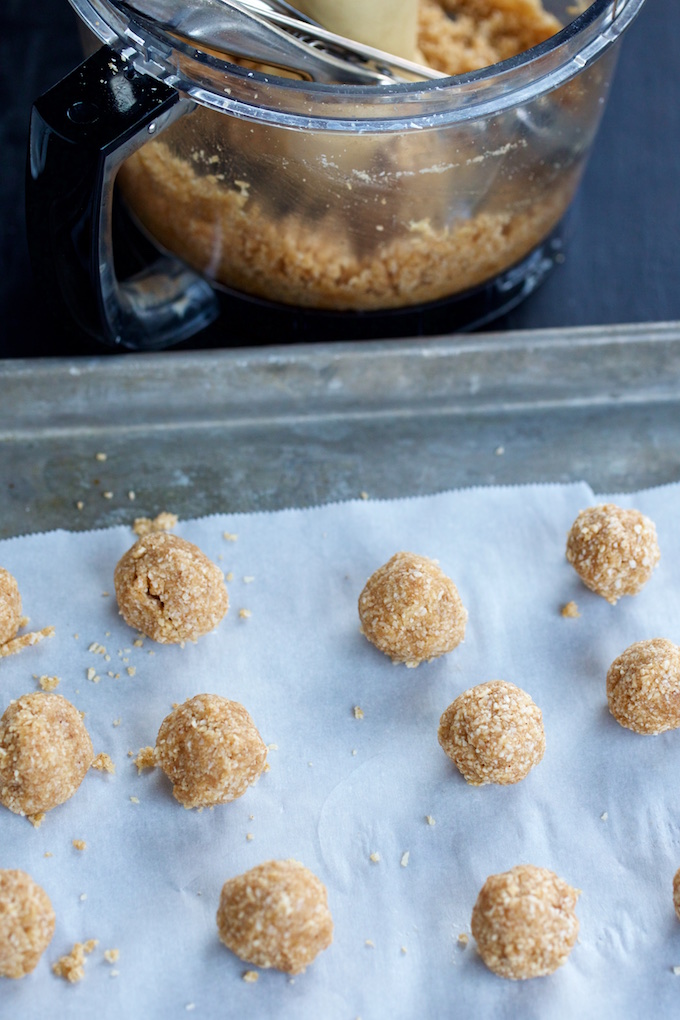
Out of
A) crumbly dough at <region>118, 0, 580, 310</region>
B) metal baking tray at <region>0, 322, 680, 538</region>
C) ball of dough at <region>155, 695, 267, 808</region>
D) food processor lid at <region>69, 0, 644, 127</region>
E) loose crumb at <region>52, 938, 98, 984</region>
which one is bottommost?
loose crumb at <region>52, 938, 98, 984</region>

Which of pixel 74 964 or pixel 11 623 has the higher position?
pixel 11 623

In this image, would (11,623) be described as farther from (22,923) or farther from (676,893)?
(676,893)

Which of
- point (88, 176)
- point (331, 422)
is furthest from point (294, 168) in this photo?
point (331, 422)

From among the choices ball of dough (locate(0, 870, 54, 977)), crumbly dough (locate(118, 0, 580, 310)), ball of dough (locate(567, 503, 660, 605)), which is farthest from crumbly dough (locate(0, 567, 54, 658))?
ball of dough (locate(567, 503, 660, 605))

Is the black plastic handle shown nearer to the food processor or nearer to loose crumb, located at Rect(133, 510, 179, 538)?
the food processor

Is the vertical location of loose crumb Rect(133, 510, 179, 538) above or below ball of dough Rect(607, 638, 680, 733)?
above

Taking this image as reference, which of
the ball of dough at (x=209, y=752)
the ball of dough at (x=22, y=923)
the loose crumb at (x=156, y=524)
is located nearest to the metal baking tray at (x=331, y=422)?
the loose crumb at (x=156, y=524)

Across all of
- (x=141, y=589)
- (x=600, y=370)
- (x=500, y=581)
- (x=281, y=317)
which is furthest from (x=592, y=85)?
(x=141, y=589)
